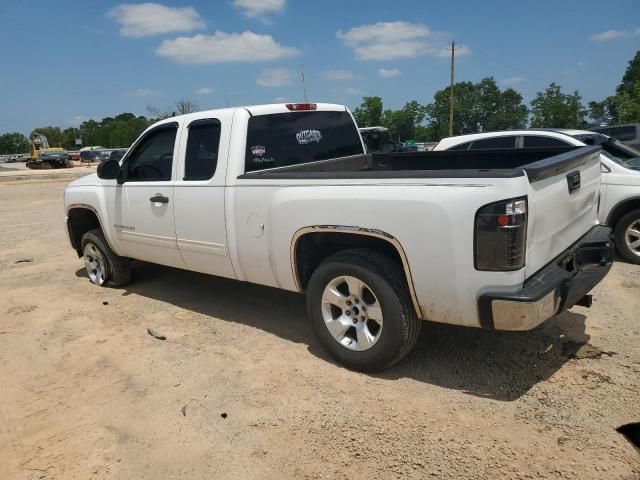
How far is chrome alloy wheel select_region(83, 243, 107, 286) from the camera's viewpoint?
6.08 meters

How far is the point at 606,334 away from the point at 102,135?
115 m

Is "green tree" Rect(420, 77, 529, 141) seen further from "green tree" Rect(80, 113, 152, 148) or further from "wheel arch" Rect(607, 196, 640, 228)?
"wheel arch" Rect(607, 196, 640, 228)

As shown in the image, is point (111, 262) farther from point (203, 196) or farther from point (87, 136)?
point (87, 136)

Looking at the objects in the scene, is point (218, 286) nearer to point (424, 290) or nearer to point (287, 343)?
point (287, 343)

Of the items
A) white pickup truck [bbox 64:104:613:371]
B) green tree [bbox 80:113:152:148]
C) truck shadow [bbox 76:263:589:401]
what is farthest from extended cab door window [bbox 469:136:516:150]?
green tree [bbox 80:113:152:148]

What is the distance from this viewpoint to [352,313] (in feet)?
11.8

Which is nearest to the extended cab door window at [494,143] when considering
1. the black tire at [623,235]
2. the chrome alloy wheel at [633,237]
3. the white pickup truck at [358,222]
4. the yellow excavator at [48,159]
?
the black tire at [623,235]

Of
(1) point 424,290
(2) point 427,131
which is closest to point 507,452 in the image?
(1) point 424,290

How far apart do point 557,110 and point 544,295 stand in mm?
77224

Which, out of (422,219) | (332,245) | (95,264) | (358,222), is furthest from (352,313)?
(95,264)

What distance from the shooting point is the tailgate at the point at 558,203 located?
115 inches

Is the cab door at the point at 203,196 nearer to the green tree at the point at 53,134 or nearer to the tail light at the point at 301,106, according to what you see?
the tail light at the point at 301,106

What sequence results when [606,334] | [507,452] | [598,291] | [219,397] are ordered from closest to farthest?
[507,452]
[219,397]
[606,334]
[598,291]

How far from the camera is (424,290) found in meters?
3.12
